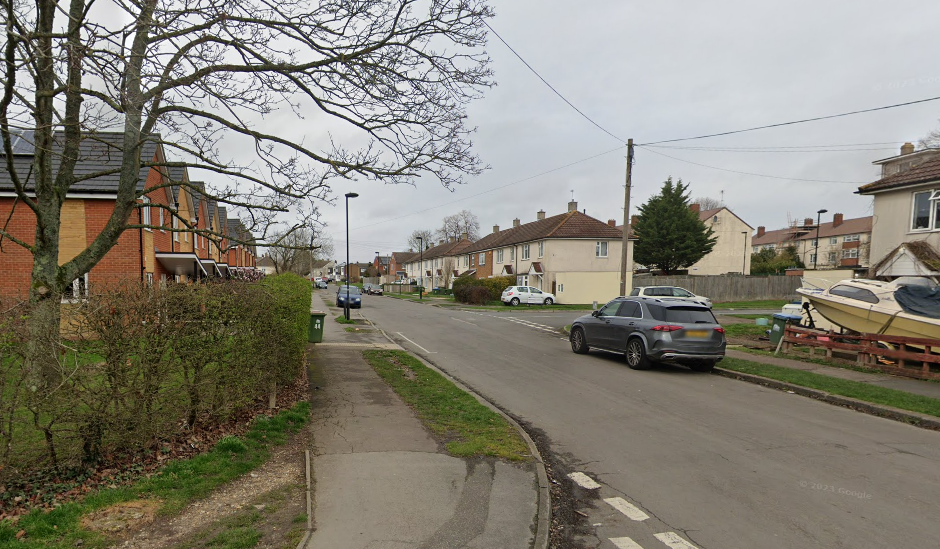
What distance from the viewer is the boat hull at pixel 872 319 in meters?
11.3

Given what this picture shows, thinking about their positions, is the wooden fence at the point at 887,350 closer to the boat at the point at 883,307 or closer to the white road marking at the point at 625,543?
the boat at the point at 883,307

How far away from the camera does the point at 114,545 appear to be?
3592 millimetres

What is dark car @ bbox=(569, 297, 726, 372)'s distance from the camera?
11.2m

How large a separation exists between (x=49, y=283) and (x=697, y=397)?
957 cm

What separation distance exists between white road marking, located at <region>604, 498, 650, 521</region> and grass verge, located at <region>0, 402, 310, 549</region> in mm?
3489

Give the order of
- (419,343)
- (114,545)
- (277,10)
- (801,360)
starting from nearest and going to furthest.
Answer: (114,545), (277,10), (801,360), (419,343)

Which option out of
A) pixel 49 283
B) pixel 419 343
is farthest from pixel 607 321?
pixel 49 283

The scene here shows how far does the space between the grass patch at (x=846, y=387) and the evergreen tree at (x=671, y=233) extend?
38.0m

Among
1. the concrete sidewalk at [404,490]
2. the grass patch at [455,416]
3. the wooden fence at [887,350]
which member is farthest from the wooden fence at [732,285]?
the concrete sidewalk at [404,490]

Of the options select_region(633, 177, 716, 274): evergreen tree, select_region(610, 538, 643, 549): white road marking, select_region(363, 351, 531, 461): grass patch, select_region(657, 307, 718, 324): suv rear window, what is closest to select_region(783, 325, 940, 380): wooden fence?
select_region(657, 307, 718, 324): suv rear window

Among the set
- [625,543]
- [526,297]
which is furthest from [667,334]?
[526,297]

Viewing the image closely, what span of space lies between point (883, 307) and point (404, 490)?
13022 mm

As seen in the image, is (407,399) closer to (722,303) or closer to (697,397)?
(697,397)

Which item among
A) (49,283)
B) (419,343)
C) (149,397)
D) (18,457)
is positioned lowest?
(419,343)
